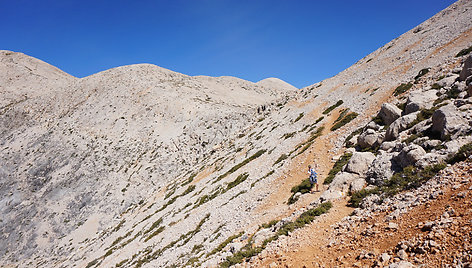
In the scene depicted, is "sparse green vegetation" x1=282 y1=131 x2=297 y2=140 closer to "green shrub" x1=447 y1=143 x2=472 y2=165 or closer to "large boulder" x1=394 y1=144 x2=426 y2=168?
"large boulder" x1=394 y1=144 x2=426 y2=168

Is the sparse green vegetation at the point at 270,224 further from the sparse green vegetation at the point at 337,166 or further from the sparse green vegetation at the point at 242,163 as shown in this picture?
the sparse green vegetation at the point at 242,163

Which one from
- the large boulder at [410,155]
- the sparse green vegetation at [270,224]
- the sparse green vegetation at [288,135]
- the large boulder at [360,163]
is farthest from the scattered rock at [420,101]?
the sparse green vegetation at [288,135]

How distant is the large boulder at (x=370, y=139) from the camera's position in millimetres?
17625

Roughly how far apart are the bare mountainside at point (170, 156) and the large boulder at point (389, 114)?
4.09 meters

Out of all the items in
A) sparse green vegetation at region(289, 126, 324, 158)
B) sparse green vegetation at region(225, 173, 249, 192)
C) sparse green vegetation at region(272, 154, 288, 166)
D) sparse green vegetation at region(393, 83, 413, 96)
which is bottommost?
sparse green vegetation at region(225, 173, 249, 192)

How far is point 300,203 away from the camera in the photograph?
1723 centimetres

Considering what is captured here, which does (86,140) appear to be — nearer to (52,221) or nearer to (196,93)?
(52,221)

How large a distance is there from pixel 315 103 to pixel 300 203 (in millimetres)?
31075

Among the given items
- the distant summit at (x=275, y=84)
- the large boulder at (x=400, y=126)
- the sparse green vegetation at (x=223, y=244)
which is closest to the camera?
the large boulder at (x=400, y=126)

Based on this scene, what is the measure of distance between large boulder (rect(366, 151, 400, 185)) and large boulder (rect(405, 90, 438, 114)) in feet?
18.4

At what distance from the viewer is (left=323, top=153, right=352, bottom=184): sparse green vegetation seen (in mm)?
17911

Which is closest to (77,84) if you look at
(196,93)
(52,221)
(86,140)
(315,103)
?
A: (86,140)

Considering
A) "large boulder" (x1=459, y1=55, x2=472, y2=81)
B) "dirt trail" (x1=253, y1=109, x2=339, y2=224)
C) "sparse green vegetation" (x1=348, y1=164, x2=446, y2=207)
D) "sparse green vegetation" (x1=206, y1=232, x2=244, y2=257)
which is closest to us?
"sparse green vegetation" (x1=348, y1=164, x2=446, y2=207)

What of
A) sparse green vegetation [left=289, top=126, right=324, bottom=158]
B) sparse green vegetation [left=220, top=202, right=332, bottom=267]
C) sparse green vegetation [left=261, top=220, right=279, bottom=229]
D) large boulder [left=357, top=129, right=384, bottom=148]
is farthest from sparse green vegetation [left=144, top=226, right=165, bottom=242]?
large boulder [left=357, top=129, right=384, bottom=148]
